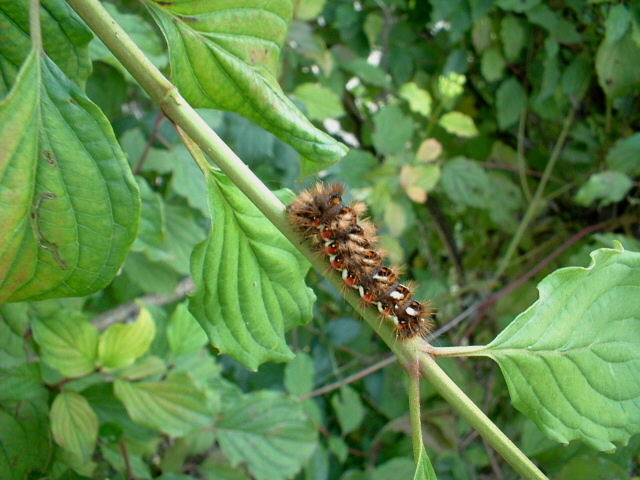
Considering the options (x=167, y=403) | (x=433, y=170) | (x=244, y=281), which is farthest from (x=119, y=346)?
(x=433, y=170)

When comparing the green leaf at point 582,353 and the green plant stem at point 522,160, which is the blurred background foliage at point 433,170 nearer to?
the green plant stem at point 522,160

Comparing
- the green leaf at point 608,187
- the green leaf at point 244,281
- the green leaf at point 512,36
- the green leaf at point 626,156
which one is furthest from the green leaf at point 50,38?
the green leaf at point 626,156

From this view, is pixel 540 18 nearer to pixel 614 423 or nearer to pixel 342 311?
pixel 342 311

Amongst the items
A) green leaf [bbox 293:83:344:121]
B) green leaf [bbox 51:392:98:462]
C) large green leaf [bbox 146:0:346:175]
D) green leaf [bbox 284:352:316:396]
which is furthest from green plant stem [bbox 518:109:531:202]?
green leaf [bbox 51:392:98:462]

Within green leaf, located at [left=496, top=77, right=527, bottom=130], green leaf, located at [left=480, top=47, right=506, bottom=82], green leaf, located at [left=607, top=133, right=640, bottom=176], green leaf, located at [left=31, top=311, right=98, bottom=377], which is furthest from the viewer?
green leaf, located at [left=496, top=77, right=527, bottom=130]

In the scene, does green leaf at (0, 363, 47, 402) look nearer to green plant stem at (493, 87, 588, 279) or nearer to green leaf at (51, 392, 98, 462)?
green leaf at (51, 392, 98, 462)
